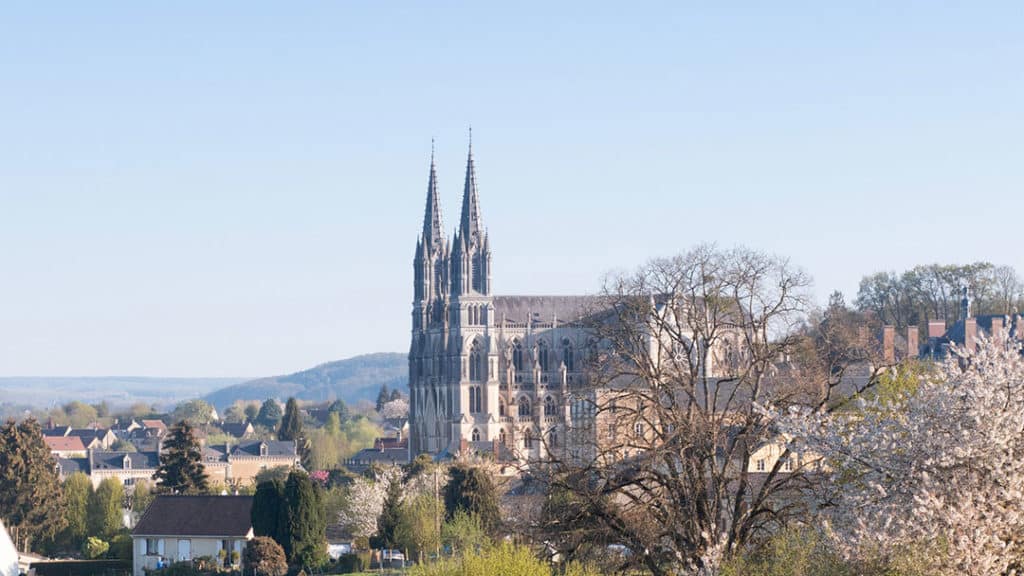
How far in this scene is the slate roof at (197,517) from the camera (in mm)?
72250

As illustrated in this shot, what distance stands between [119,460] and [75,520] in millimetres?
60581

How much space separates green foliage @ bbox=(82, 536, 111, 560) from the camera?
254 feet

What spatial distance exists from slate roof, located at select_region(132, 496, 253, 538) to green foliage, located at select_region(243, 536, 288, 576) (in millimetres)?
5207

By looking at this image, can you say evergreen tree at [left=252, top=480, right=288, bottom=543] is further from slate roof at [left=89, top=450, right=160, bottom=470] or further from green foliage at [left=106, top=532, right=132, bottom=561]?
slate roof at [left=89, top=450, right=160, bottom=470]

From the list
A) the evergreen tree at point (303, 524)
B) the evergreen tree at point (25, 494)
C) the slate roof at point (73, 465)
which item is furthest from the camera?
the slate roof at point (73, 465)

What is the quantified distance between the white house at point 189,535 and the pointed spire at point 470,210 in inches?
2910

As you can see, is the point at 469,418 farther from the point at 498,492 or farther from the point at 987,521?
the point at 987,521

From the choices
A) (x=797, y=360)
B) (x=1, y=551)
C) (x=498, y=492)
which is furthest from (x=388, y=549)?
(x=797, y=360)

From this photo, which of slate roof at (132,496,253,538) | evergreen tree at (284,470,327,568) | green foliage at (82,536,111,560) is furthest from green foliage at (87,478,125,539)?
evergreen tree at (284,470,327,568)

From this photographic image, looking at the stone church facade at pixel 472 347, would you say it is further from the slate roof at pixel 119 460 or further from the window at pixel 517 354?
the slate roof at pixel 119 460

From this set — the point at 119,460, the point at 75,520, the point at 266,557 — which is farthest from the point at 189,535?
the point at 119,460

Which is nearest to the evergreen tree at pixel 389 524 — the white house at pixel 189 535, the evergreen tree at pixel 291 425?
the white house at pixel 189 535

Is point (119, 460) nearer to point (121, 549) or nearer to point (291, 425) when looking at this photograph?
point (291, 425)

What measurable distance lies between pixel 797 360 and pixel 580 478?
317 inches
